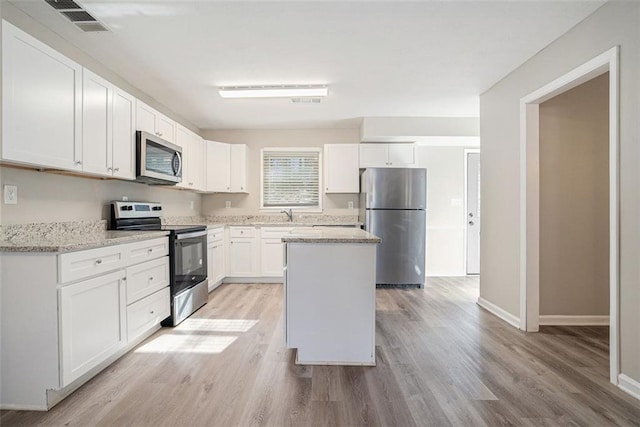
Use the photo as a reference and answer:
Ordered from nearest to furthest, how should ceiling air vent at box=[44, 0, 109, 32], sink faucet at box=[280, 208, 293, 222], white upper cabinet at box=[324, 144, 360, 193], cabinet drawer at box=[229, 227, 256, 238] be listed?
ceiling air vent at box=[44, 0, 109, 32] → cabinet drawer at box=[229, 227, 256, 238] → white upper cabinet at box=[324, 144, 360, 193] → sink faucet at box=[280, 208, 293, 222]

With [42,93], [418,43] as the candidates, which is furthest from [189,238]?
[418,43]

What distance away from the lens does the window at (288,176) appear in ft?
16.3

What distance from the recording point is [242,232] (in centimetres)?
444

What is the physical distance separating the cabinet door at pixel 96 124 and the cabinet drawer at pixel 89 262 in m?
0.69

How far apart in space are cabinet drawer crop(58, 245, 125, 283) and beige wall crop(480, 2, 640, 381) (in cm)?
328

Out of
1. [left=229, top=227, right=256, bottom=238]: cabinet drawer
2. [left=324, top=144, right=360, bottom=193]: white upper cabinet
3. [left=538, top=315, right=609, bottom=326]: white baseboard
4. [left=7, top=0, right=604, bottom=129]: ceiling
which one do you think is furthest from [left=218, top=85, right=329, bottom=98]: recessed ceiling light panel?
[left=538, top=315, right=609, bottom=326]: white baseboard

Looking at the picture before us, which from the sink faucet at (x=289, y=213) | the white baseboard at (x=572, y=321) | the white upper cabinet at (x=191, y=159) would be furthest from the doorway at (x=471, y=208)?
the white upper cabinet at (x=191, y=159)

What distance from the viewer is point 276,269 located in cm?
443

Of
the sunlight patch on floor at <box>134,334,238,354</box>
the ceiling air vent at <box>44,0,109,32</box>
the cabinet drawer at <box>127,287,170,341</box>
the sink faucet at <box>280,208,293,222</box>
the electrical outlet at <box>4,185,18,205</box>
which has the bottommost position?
the sunlight patch on floor at <box>134,334,238,354</box>

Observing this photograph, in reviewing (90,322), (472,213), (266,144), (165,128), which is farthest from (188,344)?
(472,213)

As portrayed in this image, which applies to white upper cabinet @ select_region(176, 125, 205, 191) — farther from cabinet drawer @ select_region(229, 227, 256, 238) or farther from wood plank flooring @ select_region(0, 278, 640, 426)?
wood plank flooring @ select_region(0, 278, 640, 426)

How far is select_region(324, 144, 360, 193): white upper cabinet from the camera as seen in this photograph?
4656 mm

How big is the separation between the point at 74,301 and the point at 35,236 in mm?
741

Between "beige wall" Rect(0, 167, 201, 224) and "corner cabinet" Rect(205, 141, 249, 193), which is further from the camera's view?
"corner cabinet" Rect(205, 141, 249, 193)
